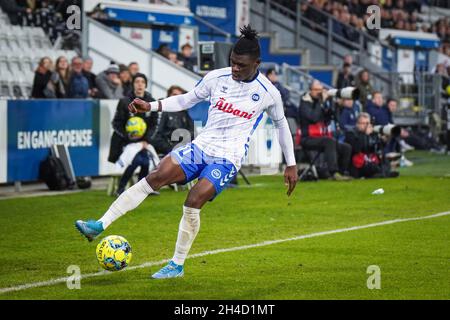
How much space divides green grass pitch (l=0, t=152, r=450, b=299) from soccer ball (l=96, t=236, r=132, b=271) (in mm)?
126

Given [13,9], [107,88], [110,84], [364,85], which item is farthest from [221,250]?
[364,85]

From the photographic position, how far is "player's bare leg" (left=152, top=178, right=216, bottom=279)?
31.8 feet

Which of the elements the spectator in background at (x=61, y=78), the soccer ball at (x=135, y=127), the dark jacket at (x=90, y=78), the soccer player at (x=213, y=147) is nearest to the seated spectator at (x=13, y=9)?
the dark jacket at (x=90, y=78)

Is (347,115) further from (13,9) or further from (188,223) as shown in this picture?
(188,223)

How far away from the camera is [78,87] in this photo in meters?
20.8

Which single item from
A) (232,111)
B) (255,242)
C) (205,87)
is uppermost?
(205,87)

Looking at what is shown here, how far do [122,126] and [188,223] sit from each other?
27.9ft

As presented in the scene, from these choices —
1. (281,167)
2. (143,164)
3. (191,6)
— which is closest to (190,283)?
(143,164)

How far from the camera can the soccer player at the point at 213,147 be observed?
31.9 feet

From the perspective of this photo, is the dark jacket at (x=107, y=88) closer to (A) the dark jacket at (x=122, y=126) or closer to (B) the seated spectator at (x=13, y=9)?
(A) the dark jacket at (x=122, y=126)

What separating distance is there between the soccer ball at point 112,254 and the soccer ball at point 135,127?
8.13 m

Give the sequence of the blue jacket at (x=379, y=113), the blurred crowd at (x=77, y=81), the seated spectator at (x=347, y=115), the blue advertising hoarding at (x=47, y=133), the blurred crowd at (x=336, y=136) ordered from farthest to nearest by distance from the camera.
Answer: the blue jacket at (x=379, y=113)
the seated spectator at (x=347, y=115)
the blurred crowd at (x=336, y=136)
the blurred crowd at (x=77, y=81)
the blue advertising hoarding at (x=47, y=133)

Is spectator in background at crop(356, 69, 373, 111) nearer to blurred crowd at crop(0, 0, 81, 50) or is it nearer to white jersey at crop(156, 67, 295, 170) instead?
blurred crowd at crop(0, 0, 81, 50)

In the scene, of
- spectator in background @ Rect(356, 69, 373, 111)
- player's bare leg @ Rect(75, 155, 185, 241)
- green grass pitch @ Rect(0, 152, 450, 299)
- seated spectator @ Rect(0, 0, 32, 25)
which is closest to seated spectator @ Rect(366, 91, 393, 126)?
spectator in background @ Rect(356, 69, 373, 111)
